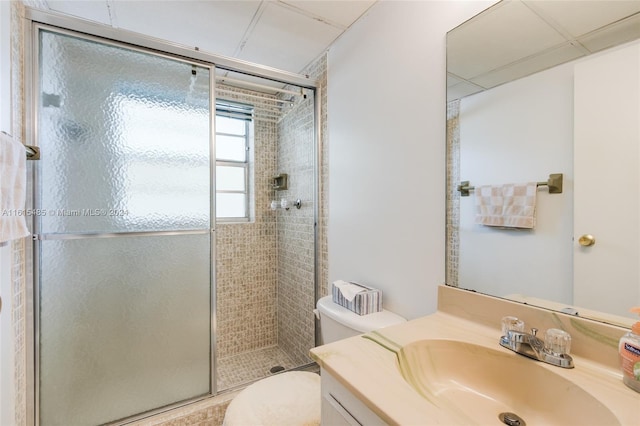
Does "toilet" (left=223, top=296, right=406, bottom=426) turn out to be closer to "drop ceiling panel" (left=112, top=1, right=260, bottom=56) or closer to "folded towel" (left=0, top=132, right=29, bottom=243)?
"folded towel" (left=0, top=132, right=29, bottom=243)

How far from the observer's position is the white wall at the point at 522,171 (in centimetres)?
82

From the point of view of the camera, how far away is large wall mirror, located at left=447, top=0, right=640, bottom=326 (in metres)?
0.71

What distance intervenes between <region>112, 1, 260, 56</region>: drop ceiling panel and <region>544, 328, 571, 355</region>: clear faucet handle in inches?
71.0

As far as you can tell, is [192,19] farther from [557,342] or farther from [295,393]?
[557,342]

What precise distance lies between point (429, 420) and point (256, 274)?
2202 millimetres

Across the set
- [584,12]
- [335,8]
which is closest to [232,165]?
[335,8]

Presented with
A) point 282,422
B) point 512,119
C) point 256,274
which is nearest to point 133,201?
point 282,422

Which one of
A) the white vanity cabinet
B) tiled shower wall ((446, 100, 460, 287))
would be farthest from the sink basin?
tiled shower wall ((446, 100, 460, 287))

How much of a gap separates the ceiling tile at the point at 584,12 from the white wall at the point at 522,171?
10 centimetres

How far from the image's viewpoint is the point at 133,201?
1.39 metres

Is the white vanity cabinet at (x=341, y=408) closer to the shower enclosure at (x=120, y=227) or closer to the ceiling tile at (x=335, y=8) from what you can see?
the shower enclosure at (x=120, y=227)

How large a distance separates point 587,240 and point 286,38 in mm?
1771

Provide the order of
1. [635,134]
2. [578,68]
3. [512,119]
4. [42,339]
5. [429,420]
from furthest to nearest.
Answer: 1. [42,339]
2. [512,119]
3. [578,68]
4. [635,134]
5. [429,420]

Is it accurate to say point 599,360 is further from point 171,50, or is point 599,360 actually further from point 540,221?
point 171,50
